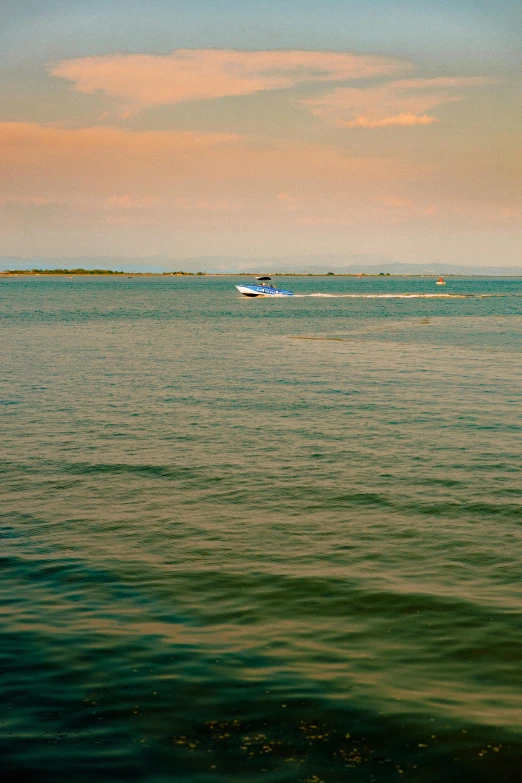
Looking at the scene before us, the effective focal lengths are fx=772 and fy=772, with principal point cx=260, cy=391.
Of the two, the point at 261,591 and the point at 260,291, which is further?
the point at 260,291

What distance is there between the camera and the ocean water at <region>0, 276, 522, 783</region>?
28.8ft

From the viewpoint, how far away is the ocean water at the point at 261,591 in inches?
345

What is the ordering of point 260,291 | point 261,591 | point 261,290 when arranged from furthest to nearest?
point 260,291 → point 261,290 → point 261,591

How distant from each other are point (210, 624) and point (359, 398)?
76.5ft

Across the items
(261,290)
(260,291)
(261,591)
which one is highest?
(261,290)

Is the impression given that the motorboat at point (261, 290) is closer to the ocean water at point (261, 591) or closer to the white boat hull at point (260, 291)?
the white boat hull at point (260, 291)

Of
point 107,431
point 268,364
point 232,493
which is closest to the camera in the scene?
point 232,493

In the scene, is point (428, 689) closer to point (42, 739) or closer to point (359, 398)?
point (42, 739)

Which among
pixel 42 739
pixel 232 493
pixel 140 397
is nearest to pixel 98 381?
pixel 140 397

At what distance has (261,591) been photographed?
528 inches

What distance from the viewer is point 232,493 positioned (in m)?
19.6

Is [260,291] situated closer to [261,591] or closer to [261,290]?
[261,290]

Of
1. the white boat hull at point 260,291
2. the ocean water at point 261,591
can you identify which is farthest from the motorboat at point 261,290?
the ocean water at point 261,591

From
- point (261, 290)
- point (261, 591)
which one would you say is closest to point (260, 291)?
point (261, 290)
